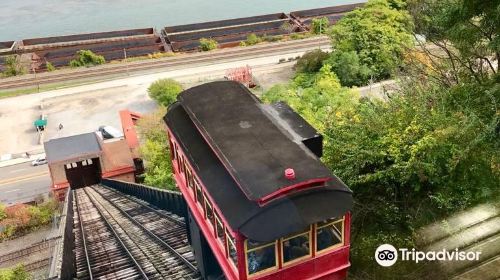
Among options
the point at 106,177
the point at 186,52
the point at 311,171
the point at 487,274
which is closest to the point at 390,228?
the point at 487,274

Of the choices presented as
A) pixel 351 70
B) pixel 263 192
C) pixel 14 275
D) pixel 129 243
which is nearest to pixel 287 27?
pixel 351 70

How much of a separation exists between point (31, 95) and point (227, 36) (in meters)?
22.4

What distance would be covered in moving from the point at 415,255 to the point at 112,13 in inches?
2658

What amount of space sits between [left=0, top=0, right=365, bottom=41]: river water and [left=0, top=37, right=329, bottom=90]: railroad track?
18104 millimetres

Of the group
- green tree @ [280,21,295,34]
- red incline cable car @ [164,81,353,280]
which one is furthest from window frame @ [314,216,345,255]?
green tree @ [280,21,295,34]

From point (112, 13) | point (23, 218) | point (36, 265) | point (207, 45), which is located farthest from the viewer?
point (112, 13)

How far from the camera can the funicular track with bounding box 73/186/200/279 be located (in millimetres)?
14391

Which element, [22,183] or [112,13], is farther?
[112,13]

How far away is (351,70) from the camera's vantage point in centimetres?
3612

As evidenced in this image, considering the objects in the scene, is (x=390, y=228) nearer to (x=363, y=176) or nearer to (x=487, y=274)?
(x=363, y=176)

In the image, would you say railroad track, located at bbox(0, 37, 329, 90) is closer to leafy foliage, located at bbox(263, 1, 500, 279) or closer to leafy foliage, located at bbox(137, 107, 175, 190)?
leafy foliage, located at bbox(137, 107, 175, 190)

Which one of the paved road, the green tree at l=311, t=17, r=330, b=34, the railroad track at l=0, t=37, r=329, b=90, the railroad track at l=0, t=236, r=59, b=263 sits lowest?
the railroad track at l=0, t=236, r=59, b=263

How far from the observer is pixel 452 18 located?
44.1 ft

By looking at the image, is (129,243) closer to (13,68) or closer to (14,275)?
(14,275)
